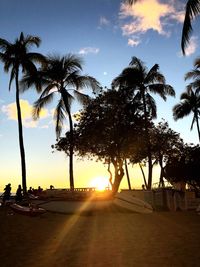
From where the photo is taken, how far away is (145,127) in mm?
30297

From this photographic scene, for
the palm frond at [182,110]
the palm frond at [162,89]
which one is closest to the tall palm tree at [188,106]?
the palm frond at [182,110]

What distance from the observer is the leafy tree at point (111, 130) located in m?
29.3

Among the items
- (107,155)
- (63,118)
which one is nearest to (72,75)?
(63,118)

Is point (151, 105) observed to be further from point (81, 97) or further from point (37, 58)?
point (37, 58)

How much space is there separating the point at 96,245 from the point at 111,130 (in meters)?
20.2

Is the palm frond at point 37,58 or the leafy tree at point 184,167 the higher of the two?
the palm frond at point 37,58

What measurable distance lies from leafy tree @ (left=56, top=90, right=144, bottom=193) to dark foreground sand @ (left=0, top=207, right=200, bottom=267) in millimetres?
15163

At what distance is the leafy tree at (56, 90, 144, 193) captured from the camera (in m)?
29.3

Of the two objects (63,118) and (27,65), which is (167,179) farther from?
(27,65)

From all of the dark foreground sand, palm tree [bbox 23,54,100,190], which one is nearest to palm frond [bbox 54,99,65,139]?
palm tree [bbox 23,54,100,190]

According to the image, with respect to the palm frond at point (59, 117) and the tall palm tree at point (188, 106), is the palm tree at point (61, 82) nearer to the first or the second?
the palm frond at point (59, 117)

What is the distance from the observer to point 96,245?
9461mm

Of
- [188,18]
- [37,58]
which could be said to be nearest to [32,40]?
[37,58]

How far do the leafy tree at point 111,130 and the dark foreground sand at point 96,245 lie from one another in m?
15.2
